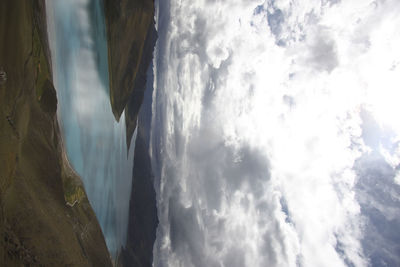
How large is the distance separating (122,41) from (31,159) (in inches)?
1992

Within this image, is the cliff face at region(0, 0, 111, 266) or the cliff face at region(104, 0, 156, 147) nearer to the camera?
the cliff face at region(0, 0, 111, 266)

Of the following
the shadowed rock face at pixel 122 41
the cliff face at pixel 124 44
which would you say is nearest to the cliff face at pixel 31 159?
the shadowed rock face at pixel 122 41

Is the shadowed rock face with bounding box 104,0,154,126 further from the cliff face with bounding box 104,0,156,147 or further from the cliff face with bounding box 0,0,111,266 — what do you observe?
the cliff face with bounding box 0,0,111,266

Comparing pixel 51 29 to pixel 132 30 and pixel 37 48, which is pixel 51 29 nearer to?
pixel 37 48

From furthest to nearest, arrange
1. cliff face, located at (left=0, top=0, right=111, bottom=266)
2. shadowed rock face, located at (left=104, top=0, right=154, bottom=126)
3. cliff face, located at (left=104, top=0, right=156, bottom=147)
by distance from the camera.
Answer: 1. cliff face, located at (left=104, top=0, right=156, bottom=147)
2. shadowed rock face, located at (left=104, top=0, right=154, bottom=126)
3. cliff face, located at (left=0, top=0, right=111, bottom=266)

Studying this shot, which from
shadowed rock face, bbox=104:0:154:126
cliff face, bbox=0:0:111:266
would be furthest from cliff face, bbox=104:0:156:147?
cliff face, bbox=0:0:111:266

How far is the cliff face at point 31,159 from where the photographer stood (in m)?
19.7

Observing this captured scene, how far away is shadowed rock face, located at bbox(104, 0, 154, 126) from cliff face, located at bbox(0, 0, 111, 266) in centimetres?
3008

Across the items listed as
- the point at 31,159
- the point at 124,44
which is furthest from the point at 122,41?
the point at 31,159

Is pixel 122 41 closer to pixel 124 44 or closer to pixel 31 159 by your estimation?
pixel 124 44

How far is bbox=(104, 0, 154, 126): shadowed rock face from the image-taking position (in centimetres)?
5878

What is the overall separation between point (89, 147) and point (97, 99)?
11396 mm

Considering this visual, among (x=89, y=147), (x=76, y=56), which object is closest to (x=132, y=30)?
(x=76, y=56)

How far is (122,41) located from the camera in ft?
222
